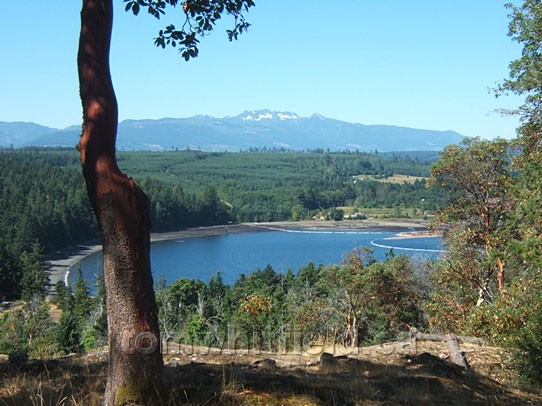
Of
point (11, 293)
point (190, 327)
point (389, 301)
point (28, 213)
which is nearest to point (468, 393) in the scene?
point (389, 301)

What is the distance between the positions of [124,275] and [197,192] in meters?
117

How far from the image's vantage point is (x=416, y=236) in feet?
236

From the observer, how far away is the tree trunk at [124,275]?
9.44ft

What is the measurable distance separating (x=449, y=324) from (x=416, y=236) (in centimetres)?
6337

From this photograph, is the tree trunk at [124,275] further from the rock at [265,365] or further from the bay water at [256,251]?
the bay water at [256,251]

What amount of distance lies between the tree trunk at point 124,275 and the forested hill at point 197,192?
32.4 meters

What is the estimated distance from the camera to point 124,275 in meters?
2.88

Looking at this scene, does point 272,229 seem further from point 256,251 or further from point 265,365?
point 265,365

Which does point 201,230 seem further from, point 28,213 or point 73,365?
point 73,365

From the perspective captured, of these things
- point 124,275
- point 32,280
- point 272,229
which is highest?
point 124,275

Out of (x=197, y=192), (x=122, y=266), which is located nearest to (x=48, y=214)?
(x=197, y=192)

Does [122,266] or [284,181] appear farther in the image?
[284,181]

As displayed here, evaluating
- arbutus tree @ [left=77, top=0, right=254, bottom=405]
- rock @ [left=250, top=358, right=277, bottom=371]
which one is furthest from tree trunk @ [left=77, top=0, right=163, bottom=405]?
rock @ [left=250, top=358, right=277, bottom=371]

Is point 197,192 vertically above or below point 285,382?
below
